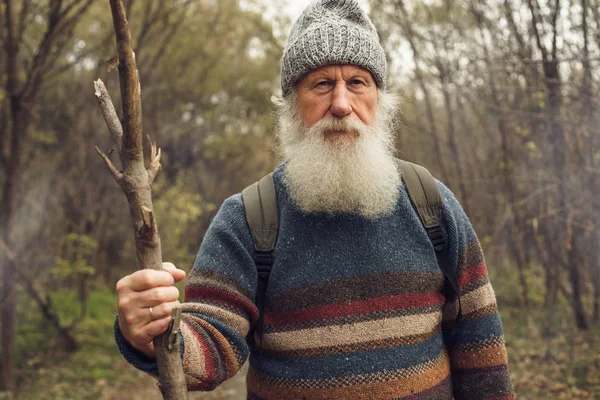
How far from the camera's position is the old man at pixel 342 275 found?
2107 millimetres

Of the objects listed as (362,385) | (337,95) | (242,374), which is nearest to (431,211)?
(337,95)

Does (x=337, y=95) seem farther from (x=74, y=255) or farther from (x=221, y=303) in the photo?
(x=74, y=255)

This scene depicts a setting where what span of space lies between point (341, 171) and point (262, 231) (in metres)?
0.45

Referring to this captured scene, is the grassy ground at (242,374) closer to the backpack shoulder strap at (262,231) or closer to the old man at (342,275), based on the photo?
the old man at (342,275)

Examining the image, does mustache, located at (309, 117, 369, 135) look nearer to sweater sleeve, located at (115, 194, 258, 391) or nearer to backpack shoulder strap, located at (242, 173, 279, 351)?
backpack shoulder strap, located at (242, 173, 279, 351)

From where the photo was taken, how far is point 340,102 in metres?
2.32

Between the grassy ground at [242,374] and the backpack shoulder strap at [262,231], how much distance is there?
15.3 ft

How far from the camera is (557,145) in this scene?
6531 millimetres

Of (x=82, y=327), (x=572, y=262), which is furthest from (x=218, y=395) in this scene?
(x=572, y=262)

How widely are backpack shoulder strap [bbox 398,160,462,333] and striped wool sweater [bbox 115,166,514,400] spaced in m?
0.03

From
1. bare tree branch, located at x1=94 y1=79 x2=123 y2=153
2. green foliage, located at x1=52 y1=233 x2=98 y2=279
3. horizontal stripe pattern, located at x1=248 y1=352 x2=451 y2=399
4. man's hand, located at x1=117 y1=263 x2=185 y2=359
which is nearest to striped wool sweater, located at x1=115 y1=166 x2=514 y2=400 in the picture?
horizontal stripe pattern, located at x1=248 y1=352 x2=451 y2=399

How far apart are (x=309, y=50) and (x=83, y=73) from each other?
336 inches

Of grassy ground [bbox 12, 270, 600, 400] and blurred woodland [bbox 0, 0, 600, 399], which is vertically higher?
blurred woodland [bbox 0, 0, 600, 399]

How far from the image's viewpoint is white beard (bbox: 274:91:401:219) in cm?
233
